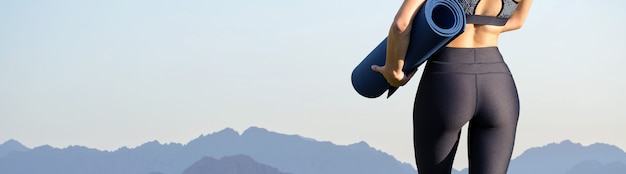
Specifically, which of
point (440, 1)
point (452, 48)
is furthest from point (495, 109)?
point (440, 1)

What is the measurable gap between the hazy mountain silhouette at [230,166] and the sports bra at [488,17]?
65.6 metres

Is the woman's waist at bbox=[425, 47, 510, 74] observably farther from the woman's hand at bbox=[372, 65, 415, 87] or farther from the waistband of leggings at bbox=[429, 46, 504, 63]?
the woman's hand at bbox=[372, 65, 415, 87]

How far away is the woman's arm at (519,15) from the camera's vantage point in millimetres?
5711

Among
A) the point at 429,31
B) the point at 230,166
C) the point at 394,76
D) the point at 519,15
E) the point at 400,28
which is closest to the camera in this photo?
the point at 429,31

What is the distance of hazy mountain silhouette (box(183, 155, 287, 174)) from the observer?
73688 millimetres

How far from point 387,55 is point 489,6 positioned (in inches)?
27.8

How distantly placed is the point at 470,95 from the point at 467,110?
3.8 inches

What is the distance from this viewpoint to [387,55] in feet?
17.6

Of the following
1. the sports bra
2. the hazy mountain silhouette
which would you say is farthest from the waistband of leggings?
the hazy mountain silhouette

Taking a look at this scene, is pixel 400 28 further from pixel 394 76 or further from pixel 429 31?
pixel 394 76

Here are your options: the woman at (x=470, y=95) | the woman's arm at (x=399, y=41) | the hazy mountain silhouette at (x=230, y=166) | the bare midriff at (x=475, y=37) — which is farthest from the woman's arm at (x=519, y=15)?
the hazy mountain silhouette at (x=230, y=166)

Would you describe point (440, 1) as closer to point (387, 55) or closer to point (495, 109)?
point (387, 55)

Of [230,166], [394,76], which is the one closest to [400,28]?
[394,76]

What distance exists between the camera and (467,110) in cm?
544
